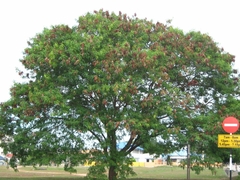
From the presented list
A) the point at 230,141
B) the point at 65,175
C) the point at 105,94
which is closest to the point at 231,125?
the point at 230,141

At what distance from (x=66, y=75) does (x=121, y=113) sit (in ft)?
11.1

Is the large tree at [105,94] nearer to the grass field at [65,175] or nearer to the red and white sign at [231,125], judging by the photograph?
the red and white sign at [231,125]

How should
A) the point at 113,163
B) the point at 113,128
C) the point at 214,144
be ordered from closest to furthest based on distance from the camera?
1. the point at 113,128
2. the point at 113,163
3. the point at 214,144

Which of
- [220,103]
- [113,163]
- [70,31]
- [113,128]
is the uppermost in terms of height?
[70,31]

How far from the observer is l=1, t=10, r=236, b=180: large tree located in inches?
827

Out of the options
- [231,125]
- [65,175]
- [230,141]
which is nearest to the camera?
[231,125]

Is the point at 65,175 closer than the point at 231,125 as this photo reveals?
No

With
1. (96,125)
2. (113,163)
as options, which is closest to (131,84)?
(96,125)

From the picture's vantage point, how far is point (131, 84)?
819 inches

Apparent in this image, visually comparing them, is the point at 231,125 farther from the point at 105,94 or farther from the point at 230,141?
the point at 105,94

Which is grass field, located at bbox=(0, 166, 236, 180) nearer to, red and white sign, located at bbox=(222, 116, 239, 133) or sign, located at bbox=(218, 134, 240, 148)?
sign, located at bbox=(218, 134, 240, 148)

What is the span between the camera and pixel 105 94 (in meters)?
20.5

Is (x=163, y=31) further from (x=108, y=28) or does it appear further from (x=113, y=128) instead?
(x=113, y=128)

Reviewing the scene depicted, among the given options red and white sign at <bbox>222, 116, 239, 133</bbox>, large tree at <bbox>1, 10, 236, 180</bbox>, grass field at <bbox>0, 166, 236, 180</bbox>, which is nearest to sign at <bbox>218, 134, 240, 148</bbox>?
red and white sign at <bbox>222, 116, 239, 133</bbox>
